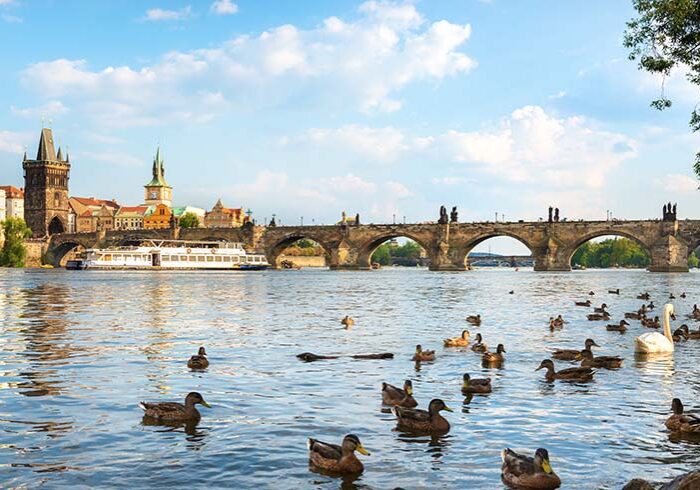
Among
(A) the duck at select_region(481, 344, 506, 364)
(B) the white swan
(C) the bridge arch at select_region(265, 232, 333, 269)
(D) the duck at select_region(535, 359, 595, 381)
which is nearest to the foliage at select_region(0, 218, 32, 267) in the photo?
(C) the bridge arch at select_region(265, 232, 333, 269)

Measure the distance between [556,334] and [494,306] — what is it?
588 inches

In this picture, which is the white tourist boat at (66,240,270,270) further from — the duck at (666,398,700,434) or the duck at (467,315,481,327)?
the duck at (666,398,700,434)

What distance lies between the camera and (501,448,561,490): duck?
323 inches

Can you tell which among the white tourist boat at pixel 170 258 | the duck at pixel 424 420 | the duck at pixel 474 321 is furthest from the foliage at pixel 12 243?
the duck at pixel 424 420

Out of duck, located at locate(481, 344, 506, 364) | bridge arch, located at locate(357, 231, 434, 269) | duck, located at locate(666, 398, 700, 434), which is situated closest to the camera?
duck, located at locate(666, 398, 700, 434)

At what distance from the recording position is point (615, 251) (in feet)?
593

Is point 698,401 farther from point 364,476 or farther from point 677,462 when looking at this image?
point 364,476

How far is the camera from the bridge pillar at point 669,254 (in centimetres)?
9762

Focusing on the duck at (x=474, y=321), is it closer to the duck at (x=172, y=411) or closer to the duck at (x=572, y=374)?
the duck at (x=572, y=374)

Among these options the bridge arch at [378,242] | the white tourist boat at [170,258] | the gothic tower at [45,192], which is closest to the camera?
the white tourist boat at [170,258]

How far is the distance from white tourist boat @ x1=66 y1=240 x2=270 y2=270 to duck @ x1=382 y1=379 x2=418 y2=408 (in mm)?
103012

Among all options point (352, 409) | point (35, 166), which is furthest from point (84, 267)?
point (352, 409)

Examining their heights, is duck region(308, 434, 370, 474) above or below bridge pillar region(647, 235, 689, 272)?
below

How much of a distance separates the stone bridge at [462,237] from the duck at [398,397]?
92.6 m
